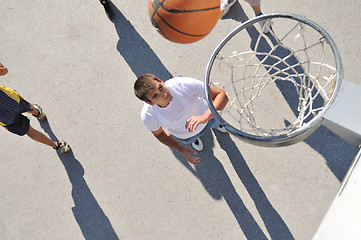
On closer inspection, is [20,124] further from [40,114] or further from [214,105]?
[214,105]

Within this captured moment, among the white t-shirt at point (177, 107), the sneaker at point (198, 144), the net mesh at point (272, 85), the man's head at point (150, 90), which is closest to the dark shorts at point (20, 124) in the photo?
the white t-shirt at point (177, 107)

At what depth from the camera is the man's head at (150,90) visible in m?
2.46

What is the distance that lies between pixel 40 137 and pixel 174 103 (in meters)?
1.84

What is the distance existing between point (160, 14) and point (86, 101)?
6.79 feet

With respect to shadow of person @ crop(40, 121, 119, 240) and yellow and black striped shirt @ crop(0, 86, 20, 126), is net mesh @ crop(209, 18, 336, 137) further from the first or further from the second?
yellow and black striped shirt @ crop(0, 86, 20, 126)

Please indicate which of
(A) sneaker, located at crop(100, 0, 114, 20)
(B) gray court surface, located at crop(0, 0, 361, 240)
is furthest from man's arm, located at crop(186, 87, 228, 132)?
(A) sneaker, located at crop(100, 0, 114, 20)

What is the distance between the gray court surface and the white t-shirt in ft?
3.38

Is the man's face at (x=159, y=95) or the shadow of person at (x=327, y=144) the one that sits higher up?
the man's face at (x=159, y=95)

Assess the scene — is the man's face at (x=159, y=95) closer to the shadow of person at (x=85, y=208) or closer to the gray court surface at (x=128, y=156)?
the gray court surface at (x=128, y=156)

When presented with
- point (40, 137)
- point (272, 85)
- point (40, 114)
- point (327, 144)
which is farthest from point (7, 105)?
point (327, 144)

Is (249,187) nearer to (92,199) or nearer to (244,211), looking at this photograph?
(244,211)

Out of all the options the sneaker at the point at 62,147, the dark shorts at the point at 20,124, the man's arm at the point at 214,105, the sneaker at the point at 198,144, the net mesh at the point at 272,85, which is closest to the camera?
the man's arm at the point at 214,105

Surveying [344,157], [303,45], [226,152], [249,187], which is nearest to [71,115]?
[226,152]

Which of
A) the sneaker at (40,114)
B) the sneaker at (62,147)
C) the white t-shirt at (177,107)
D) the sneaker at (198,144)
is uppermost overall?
the white t-shirt at (177,107)
